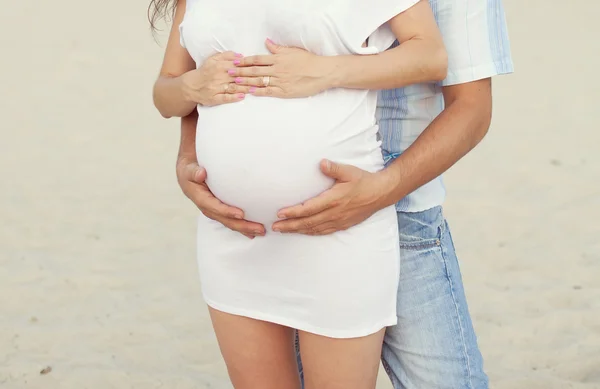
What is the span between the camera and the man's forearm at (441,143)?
198cm

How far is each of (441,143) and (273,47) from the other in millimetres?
464

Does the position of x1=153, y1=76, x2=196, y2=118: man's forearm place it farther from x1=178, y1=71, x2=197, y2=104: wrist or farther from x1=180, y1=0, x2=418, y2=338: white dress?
x1=180, y1=0, x2=418, y2=338: white dress

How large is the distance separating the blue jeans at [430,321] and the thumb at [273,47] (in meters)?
0.56

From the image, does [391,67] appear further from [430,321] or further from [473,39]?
[430,321]

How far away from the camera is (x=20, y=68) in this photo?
792cm

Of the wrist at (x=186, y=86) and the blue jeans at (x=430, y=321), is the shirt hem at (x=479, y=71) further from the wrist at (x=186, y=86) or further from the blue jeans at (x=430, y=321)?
the wrist at (x=186, y=86)

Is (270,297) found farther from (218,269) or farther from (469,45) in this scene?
(469,45)

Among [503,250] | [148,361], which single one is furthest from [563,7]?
[148,361]

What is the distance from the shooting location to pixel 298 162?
1.88 meters

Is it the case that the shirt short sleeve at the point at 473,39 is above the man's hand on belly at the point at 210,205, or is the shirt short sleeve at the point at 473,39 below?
above

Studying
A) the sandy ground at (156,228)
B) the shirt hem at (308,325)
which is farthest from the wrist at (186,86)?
the sandy ground at (156,228)

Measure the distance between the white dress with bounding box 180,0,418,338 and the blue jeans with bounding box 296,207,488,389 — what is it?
132 millimetres

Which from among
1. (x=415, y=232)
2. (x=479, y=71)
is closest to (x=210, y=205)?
(x=415, y=232)

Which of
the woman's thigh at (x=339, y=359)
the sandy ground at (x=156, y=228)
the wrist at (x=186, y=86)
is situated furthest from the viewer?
the sandy ground at (x=156, y=228)
